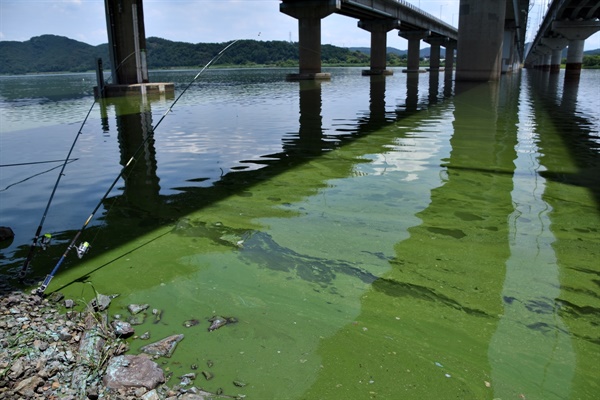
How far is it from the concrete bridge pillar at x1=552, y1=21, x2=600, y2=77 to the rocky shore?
5981 centimetres

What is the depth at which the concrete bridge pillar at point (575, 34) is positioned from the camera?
52.8 m

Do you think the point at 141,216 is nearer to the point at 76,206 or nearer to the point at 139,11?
the point at 76,206

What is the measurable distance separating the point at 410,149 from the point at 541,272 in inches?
235

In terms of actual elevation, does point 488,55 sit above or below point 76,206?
above

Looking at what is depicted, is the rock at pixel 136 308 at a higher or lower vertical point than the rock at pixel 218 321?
higher

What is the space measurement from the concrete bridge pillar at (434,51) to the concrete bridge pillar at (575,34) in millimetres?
34753

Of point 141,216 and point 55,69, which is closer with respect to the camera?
point 141,216

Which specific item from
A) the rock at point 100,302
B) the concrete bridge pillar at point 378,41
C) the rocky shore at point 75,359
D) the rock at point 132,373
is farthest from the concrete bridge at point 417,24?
the rock at point 132,373

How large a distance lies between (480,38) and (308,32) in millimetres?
17821

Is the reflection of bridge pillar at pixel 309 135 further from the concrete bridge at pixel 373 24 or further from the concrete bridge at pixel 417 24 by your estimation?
the concrete bridge at pixel 373 24

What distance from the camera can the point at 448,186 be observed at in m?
6.82

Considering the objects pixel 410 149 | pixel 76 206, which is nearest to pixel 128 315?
pixel 76 206

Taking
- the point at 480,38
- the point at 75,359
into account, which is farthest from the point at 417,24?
the point at 75,359

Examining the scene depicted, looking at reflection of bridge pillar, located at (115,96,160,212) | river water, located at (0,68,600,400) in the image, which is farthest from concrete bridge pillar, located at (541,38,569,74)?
reflection of bridge pillar, located at (115,96,160,212)
